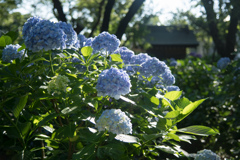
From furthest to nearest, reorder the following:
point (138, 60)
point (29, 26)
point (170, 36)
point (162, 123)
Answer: point (170, 36)
point (138, 60)
point (29, 26)
point (162, 123)

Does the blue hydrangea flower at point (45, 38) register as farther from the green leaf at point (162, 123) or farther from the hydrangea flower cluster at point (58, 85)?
the green leaf at point (162, 123)

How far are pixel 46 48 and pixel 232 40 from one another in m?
10.7

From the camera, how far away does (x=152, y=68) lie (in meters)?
2.40

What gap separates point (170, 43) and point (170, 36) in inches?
102

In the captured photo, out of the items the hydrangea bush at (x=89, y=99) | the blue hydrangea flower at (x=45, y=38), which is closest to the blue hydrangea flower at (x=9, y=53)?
the hydrangea bush at (x=89, y=99)

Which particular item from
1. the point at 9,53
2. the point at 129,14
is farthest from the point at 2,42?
the point at 129,14

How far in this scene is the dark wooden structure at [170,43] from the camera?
1473 inches

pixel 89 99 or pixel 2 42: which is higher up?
pixel 2 42

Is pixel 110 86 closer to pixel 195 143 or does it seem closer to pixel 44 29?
pixel 44 29

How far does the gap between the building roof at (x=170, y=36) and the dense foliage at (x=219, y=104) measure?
3076 cm

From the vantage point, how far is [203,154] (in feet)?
8.65

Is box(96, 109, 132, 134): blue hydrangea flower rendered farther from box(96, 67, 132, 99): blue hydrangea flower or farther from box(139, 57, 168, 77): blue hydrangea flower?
box(139, 57, 168, 77): blue hydrangea flower

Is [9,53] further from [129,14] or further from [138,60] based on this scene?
[129,14]

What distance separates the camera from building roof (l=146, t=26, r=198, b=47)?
37.9 meters
